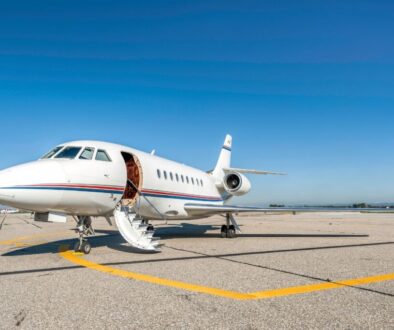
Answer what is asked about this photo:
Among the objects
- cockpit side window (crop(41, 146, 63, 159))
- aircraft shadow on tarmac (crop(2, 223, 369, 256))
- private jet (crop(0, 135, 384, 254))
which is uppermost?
cockpit side window (crop(41, 146, 63, 159))

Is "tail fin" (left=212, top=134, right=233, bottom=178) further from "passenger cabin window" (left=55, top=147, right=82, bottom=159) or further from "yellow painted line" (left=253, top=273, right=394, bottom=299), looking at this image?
A: "yellow painted line" (left=253, top=273, right=394, bottom=299)

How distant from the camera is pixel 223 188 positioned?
19.7 metres

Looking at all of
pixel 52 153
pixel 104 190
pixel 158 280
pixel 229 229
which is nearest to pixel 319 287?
pixel 158 280

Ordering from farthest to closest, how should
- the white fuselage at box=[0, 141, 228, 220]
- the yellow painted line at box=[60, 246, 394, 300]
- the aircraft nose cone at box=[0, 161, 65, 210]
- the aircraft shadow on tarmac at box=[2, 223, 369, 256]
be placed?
the aircraft shadow on tarmac at box=[2, 223, 369, 256], the white fuselage at box=[0, 141, 228, 220], the aircraft nose cone at box=[0, 161, 65, 210], the yellow painted line at box=[60, 246, 394, 300]

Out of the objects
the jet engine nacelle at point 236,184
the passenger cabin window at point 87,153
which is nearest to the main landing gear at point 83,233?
the passenger cabin window at point 87,153

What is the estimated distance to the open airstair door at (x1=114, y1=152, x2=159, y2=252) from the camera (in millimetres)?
9488

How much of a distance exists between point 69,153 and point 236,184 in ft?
34.3

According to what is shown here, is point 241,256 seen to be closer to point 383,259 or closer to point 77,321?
point 383,259

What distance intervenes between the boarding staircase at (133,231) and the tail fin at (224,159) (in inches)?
421

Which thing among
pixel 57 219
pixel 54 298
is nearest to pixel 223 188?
pixel 57 219

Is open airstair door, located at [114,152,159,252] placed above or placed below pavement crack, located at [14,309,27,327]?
above

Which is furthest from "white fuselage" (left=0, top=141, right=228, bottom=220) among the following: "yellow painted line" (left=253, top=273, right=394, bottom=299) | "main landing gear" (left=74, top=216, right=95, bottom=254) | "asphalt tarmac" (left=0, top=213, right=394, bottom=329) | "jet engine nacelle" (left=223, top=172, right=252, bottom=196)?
"yellow painted line" (left=253, top=273, right=394, bottom=299)

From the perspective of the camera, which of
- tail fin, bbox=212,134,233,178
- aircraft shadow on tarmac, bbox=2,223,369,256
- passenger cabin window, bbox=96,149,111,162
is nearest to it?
aircraft shadow on tarmac, bbox=2,223,369,256

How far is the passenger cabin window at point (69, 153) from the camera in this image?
9.52m
